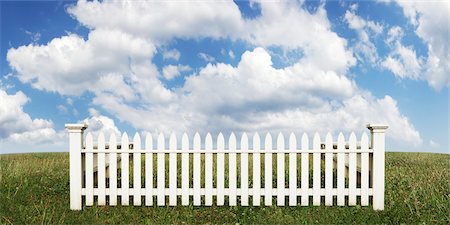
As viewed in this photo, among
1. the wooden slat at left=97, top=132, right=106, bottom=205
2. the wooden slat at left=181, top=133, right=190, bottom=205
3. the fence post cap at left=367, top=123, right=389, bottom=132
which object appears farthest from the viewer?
the wooden slat at left=97, top=132, right=106, bottom=205

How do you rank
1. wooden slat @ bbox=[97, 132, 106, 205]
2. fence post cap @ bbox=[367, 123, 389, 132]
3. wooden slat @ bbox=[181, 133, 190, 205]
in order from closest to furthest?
fence post cap @ bbox=[367, 123, 389, 132] → wooden slat @ bbox=[181, 133, 190, 205] → wooden slat @ bbox=[97, 132, 106, 205]

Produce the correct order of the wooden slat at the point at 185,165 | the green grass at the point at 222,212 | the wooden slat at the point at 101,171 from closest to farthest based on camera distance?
the green grass at the point at 222,212, the wooden slat at the point at 185,165, the wooden slat at the point at 101,171

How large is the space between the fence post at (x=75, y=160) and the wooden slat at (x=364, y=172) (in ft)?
17.1

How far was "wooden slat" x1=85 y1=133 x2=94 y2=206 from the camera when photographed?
7.87m

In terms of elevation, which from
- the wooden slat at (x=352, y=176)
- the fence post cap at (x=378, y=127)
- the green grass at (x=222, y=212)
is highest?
the fence post cap at (x=378, y=127)

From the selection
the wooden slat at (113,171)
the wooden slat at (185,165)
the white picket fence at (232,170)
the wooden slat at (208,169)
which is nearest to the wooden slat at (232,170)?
the white picket fence at (232,170)

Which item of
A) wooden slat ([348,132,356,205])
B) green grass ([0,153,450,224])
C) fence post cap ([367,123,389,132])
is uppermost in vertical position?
fence post cap ([367,123,389,132])

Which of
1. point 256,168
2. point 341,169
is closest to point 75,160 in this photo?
point 256,168

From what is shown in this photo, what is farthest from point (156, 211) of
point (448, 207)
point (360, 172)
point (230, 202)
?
point (448, 207)

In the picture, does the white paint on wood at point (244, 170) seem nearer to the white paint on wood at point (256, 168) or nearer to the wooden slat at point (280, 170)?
the white paint on wood at point (256, 168)

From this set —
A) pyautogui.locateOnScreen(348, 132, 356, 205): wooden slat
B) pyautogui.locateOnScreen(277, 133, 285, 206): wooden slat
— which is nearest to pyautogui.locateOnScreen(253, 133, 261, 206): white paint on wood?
pyautogui.locateOnScreen(277, 133, 285, 206): wooden slat

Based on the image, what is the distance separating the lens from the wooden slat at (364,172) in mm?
7820

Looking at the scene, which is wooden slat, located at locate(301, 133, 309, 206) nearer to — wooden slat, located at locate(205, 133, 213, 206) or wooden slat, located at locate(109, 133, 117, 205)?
wooden slat, located at locate(205, 133, 213, 206)

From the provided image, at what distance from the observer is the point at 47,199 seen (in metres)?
8.55
